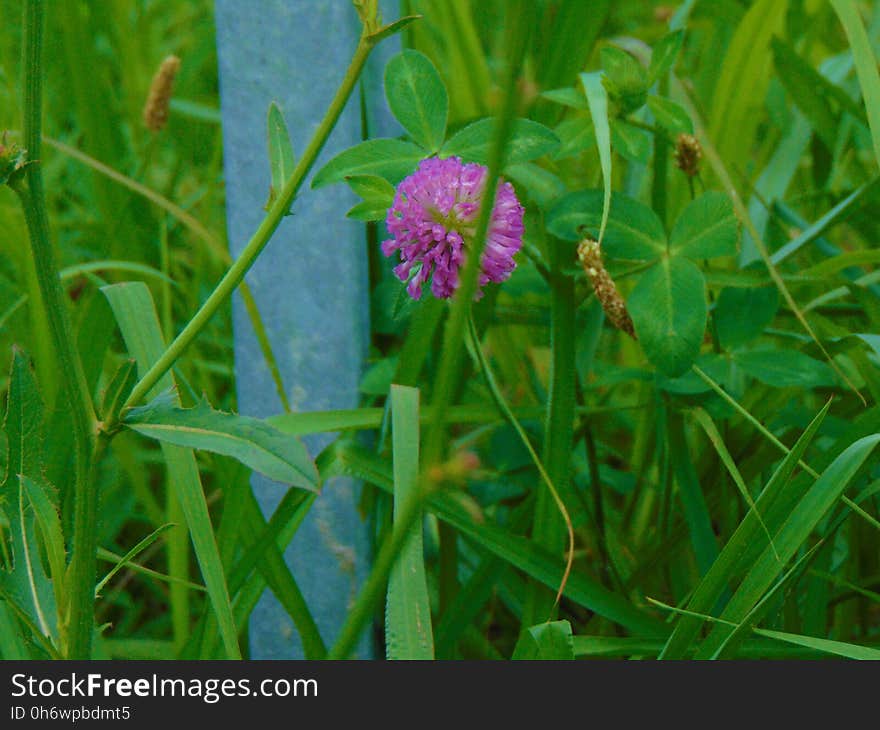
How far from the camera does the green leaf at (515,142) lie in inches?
28.4

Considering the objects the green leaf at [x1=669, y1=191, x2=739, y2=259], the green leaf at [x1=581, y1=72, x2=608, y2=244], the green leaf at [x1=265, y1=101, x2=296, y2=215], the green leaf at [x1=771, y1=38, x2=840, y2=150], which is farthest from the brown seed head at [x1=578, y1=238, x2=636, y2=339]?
the green leaf at [x1=771, y1=38, x2=840, y2=150]

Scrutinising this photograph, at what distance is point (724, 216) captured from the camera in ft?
2.72

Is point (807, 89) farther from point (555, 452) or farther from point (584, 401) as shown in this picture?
point (555, 452)

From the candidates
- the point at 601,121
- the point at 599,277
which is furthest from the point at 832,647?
the point at 601,121

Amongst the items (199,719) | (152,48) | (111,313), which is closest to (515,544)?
(199,719)

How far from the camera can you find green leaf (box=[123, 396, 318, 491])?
1.76 ft

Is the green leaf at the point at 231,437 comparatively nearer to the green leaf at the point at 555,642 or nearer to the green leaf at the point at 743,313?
the green leaf at the point at 555,642

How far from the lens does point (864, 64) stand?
2.77ft

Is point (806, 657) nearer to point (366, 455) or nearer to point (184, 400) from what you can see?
point (366, 455)

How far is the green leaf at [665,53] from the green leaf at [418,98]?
20 cm

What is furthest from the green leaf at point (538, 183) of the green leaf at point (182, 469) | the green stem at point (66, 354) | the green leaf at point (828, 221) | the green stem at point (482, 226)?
the green stem at point (482, 226)

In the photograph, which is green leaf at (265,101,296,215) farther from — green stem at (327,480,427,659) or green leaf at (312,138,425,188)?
green stem at (327,480,427,659)

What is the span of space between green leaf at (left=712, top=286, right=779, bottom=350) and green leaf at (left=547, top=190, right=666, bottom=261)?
0.11 metres

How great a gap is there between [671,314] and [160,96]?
0.63 m
